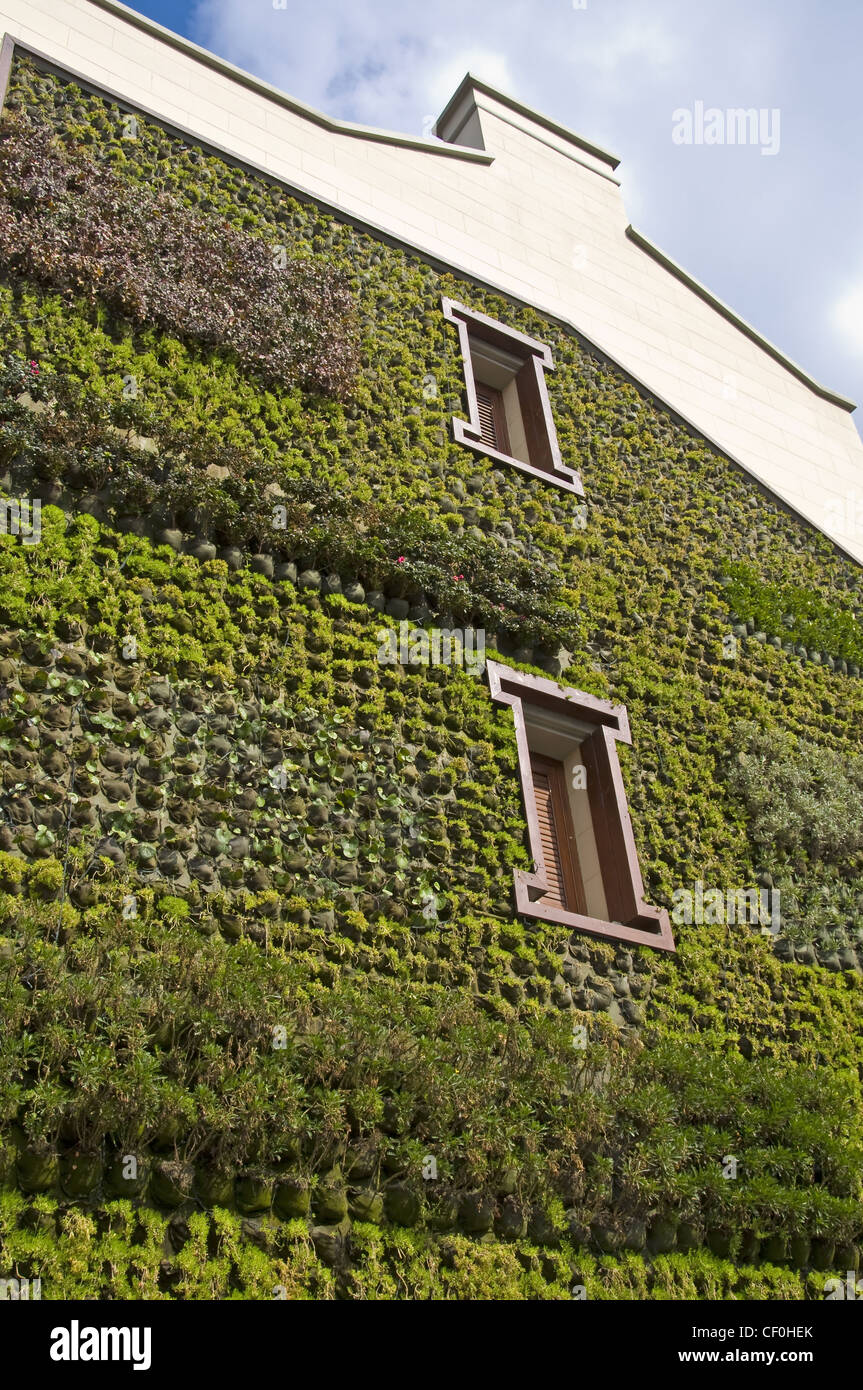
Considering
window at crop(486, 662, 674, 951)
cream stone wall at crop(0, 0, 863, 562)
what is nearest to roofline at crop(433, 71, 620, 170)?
cream stone wall at crop(0, 0, 863, 562)

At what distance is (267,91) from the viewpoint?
12234mm

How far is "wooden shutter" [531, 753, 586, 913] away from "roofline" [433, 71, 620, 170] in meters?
9.12

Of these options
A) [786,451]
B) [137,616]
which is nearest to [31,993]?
[137,616]

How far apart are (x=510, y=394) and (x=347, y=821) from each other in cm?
648

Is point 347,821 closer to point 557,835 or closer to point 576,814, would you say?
point 557,835

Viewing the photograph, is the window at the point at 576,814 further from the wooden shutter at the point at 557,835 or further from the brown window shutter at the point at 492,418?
the brown window shutter at the point at 492,418

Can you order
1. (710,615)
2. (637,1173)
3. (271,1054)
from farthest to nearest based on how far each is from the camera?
(710,615) → (637,1173) → (271,1054)

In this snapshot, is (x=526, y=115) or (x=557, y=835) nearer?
(x=557, y=835)

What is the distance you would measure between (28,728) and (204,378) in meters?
3.78

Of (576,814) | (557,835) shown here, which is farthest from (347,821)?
(576,814)

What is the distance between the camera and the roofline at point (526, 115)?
15.1m

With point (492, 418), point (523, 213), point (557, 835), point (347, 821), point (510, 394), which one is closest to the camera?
point (347, 821)

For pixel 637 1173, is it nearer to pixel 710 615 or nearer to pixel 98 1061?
pixel 98 1061
